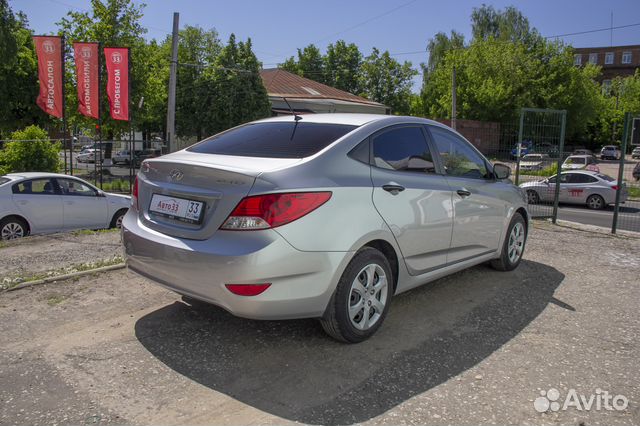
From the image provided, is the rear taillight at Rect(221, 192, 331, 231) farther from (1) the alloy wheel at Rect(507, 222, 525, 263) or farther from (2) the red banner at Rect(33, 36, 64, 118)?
(2) the red banner at Rect(33, 36, 64, 118)

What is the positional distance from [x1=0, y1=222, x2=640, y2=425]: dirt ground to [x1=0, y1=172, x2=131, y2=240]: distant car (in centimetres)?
522

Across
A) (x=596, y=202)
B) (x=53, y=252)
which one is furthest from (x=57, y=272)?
(x=596, y=202)

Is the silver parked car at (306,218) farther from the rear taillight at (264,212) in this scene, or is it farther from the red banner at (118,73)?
the red banner at (118,73)

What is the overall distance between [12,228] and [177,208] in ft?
23.8

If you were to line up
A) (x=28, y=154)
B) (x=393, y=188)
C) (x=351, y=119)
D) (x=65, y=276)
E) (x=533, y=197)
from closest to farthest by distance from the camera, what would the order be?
1. (x=393, y=188)
2. (x=351, y=119)
3. (x=65, y=276)
4. (x=533, y=197)
5. (x=28, y=154)

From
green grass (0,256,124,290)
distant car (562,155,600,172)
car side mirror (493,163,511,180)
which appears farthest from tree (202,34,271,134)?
car side mirror (493,163,511,180)

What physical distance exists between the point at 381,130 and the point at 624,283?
142 inches

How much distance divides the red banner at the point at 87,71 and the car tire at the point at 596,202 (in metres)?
18.3

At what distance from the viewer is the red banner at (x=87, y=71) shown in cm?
1734

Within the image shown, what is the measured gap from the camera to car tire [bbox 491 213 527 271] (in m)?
5.80

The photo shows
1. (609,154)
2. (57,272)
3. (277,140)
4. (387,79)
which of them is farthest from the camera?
Answer: (387,79)

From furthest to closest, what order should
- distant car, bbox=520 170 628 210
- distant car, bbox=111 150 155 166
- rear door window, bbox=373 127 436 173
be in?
distant car, bbox=520 170 628 210
distant car, bbox=111 150 155 166
rear door window, bbox=373 127 436 173

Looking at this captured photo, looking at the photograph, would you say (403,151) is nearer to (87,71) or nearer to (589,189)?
(87,71)

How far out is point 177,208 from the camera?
143 inches
